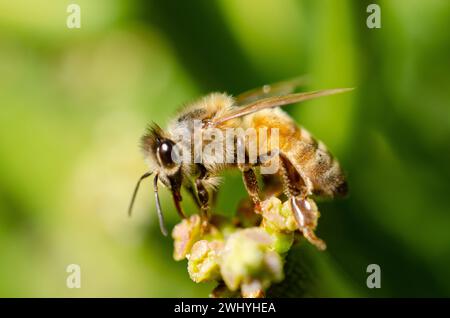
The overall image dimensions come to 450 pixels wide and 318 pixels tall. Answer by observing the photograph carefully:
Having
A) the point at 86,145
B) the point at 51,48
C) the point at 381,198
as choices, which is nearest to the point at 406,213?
the point at 381,198

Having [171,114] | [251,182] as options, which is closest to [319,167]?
[251,182]

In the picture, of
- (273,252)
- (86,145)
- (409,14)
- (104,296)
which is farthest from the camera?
(86,145)

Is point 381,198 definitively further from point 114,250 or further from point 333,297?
point 114,250

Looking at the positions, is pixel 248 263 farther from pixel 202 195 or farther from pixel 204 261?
pixel 202 195

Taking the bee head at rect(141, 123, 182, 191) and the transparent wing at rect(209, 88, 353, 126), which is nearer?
the transparent wing at rect(209, 88, 353, 126)

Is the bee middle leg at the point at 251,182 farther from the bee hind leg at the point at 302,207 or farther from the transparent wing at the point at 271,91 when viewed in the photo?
the transparent wing at the point at 271,91

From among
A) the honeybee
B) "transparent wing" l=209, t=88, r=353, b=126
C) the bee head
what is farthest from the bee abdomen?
the bee head

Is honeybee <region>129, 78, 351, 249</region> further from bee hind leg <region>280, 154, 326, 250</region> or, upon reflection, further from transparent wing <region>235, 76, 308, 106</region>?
transparent wing <region>235, 76, 308, 106</region>

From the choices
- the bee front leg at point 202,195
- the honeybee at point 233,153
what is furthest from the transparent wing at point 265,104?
the bee front leg at point 202,195
